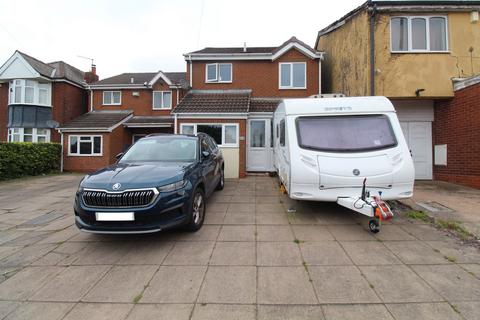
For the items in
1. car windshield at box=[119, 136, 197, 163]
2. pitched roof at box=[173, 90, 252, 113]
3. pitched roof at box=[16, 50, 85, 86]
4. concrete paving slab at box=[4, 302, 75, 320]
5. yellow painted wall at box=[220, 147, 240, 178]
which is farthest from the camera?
pitched roof at box=[16, 50, 85, 86]

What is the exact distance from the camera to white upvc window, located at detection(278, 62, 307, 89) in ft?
47.2

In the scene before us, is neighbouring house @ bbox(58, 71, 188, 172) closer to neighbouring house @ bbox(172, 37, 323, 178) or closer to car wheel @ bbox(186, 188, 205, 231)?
neighbouring house @ bbox(172, 37, 323, 178)

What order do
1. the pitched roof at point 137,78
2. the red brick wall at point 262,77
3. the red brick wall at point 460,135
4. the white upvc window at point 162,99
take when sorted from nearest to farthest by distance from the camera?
the red brick wall at point 460,135, the red brick wall at point 262,77, the white upvc window at point 162,99, the pitched roof at point 137,78

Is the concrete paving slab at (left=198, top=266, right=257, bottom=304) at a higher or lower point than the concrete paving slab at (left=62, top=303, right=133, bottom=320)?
higher

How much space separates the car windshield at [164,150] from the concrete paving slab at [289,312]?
130 inches

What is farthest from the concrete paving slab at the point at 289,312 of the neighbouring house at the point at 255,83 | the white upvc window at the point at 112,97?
the white upvc window at the point at 112,97

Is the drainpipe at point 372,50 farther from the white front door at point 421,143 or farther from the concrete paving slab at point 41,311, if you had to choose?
the concrete paving slab at point 41,311

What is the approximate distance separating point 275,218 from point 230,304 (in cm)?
290

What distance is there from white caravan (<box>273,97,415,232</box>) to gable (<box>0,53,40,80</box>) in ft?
61.2

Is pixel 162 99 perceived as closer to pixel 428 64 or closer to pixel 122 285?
pixel 428 64

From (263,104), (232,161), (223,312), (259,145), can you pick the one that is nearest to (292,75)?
(263,104)

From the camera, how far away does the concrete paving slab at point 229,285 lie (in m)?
2.75

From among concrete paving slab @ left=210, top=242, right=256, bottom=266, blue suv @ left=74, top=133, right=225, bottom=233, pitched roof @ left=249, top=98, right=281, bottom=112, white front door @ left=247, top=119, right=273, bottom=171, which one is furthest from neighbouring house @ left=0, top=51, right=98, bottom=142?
concrete paving slab @ left=210, top=242, right=256, bottom=266

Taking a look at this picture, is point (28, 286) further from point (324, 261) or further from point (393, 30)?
point (393, 30)
